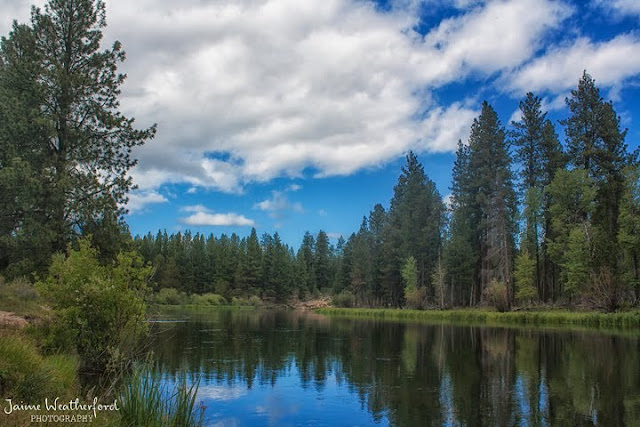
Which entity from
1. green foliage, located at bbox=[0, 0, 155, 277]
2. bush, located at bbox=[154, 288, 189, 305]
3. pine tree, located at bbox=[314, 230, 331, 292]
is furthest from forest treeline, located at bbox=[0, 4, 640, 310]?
pine tree, located at bbox=[314, 230, 331, 292]

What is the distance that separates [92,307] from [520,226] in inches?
2488

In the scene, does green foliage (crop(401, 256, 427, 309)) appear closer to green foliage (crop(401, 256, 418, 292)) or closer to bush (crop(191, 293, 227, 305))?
green foliage (crop(401, 256, 418, 292))

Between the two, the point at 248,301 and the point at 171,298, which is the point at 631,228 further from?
the point at 248,301

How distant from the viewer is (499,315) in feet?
164

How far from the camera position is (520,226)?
67125 mm

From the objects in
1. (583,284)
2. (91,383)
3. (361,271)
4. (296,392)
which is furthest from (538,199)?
(91,383)

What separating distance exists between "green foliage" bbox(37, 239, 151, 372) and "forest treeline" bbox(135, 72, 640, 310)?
451 inches

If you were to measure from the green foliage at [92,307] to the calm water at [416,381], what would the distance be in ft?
5.61

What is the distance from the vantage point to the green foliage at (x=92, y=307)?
14750mm

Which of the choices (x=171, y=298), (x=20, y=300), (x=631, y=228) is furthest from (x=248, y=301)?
(x=20, y=300)

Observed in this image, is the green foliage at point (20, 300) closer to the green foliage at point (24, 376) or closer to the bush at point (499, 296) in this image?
the green foliage at point (24, 376)

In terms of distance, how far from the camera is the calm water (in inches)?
536

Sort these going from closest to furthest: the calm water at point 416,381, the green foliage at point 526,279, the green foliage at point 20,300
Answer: the calm water at point 416,381, the green foliage at point 20,300, the green foliage at point 526,279

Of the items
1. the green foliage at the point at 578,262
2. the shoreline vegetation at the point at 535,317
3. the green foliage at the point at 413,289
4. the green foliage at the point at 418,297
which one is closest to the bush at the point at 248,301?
the green foliage at the point at 413,289
